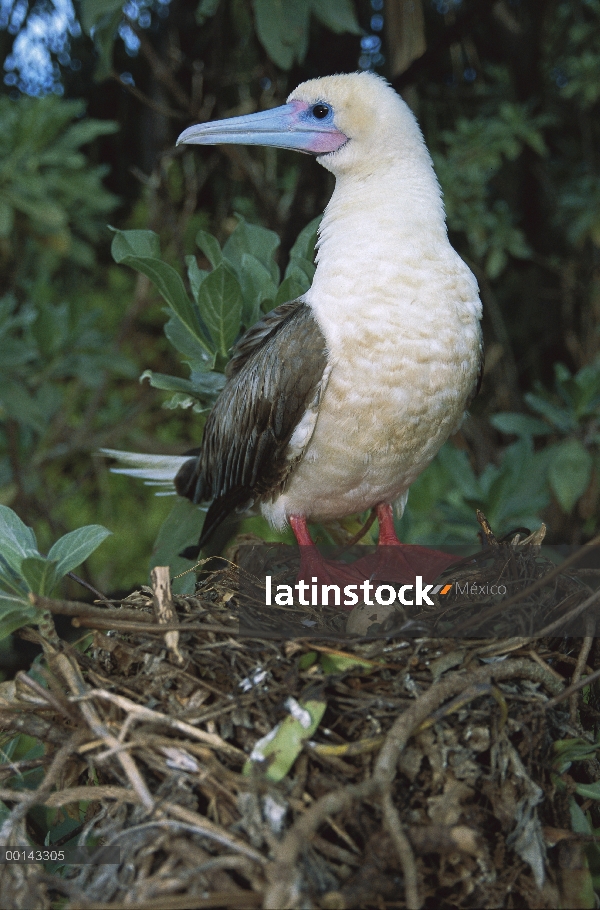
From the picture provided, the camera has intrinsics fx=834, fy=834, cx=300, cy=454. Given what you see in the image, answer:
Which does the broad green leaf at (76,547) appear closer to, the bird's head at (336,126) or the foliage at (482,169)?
the bird's head at (336,126)

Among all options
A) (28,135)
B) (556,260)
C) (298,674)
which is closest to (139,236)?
(298,674)

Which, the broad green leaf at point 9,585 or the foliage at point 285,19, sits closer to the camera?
the broad green leaf at point 9,585

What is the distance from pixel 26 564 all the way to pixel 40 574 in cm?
5

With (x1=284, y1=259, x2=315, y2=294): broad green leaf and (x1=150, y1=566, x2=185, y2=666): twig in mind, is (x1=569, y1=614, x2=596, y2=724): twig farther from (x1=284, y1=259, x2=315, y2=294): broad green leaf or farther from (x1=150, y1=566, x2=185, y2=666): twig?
(x1=284, y1=259, x2=315, y2=294): broad green leaf

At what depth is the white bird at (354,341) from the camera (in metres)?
2.02

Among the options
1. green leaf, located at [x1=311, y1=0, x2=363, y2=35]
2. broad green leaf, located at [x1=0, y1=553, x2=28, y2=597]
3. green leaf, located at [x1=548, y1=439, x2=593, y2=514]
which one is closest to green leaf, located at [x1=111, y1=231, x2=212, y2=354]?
broad green leaf, located at [x1=0, y1=553, x2=28, y2=597]

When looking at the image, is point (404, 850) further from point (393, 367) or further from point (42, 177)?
point (42, 177)

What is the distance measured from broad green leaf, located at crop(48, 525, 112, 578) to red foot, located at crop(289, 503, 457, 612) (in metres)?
0.63

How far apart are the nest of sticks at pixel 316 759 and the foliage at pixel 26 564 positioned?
0.21 feet

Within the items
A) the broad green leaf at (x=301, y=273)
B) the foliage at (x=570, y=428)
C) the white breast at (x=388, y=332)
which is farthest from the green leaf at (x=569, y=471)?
the broad green leaf at (x=301, y=273)

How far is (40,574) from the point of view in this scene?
5.50 feet

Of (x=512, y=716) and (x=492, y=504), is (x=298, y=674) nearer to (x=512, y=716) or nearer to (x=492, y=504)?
(x=512, y=716)

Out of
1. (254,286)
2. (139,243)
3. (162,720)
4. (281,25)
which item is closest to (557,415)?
(254,286)

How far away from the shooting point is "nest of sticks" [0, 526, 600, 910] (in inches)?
50.5
